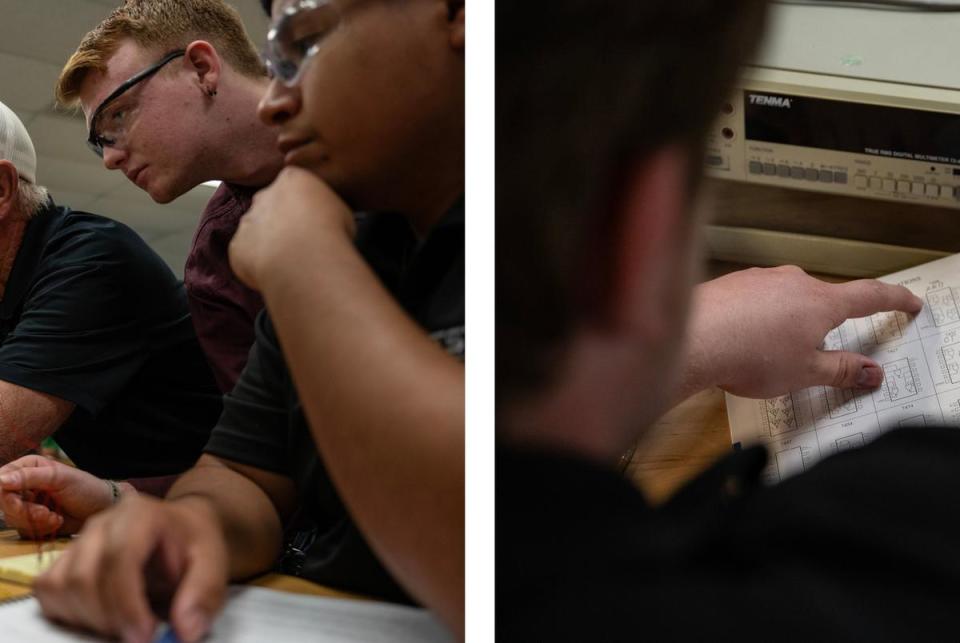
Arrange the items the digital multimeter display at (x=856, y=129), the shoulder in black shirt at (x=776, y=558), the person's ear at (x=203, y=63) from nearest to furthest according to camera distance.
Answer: the shoulder in black shirt at (x=776, y=558), the person's ear at (x=203, y=63), the digital multimeter display at (x=856, y=129)

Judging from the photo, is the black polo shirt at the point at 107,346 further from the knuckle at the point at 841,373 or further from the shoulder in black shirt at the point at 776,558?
the knuckle at the point at 841,373

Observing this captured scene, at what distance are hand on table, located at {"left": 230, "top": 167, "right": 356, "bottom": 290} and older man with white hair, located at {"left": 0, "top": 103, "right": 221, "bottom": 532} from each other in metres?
0.06

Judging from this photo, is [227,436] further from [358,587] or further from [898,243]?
[898,243]

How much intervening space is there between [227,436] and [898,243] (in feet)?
2.12

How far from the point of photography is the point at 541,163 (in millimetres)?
601

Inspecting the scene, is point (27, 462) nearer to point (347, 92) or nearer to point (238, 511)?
point (238, 511)

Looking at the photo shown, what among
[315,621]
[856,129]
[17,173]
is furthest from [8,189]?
[856,129]

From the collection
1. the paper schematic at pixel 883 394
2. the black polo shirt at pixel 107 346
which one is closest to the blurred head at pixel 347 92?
the black polo shirt at pixel 107 346

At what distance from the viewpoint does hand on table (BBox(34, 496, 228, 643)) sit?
0.47 metres

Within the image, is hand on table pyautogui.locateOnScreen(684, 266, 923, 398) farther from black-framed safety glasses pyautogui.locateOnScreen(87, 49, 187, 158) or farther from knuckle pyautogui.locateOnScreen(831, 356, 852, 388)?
black-framed safety glasses pyautogui.locateOnScreen(87, 49, 187, 158)

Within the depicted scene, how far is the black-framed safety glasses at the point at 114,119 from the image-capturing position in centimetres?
54

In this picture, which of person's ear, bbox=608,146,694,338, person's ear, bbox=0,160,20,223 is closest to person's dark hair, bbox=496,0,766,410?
person's ear, bbox=608,146,694,338

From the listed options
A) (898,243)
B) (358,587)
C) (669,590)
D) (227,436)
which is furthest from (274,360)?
(898,243)

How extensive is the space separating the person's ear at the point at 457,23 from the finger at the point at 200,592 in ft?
1.34
